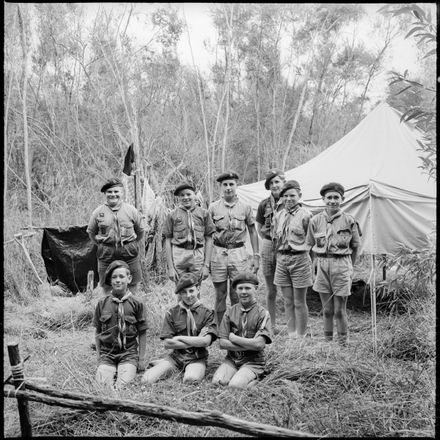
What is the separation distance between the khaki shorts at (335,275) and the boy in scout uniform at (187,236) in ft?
3.42

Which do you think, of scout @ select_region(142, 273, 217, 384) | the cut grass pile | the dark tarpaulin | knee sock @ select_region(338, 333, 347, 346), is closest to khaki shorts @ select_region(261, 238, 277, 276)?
the cut grass pile

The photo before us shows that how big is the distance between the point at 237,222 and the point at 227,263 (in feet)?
1.31

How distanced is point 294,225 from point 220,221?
2.42ft

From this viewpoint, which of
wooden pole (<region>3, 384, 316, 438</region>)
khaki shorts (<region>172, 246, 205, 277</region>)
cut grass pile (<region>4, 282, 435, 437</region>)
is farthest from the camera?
khaki shorts (<region>172, 246, 205, 277</region>)

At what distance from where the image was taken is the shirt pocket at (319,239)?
14.5 ft

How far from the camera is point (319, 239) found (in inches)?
175

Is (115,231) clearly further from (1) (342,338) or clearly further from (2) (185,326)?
(1) (342,338)

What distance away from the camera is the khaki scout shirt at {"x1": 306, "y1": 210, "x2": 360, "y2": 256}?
4336mm

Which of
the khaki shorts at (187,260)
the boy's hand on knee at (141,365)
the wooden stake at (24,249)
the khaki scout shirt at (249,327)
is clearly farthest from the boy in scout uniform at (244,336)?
the wooden stake at (24,249)

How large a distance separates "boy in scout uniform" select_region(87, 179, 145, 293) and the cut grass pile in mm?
796

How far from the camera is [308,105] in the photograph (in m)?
19.0

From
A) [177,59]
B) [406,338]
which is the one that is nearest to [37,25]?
[177,59]

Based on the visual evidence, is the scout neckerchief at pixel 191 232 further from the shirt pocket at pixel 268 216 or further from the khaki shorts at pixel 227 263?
the shirt pocket at pixel 268 216

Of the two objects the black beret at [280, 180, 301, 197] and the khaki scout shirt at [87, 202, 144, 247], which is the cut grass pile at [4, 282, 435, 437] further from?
the black beret at [280, 180, 301, 197]
